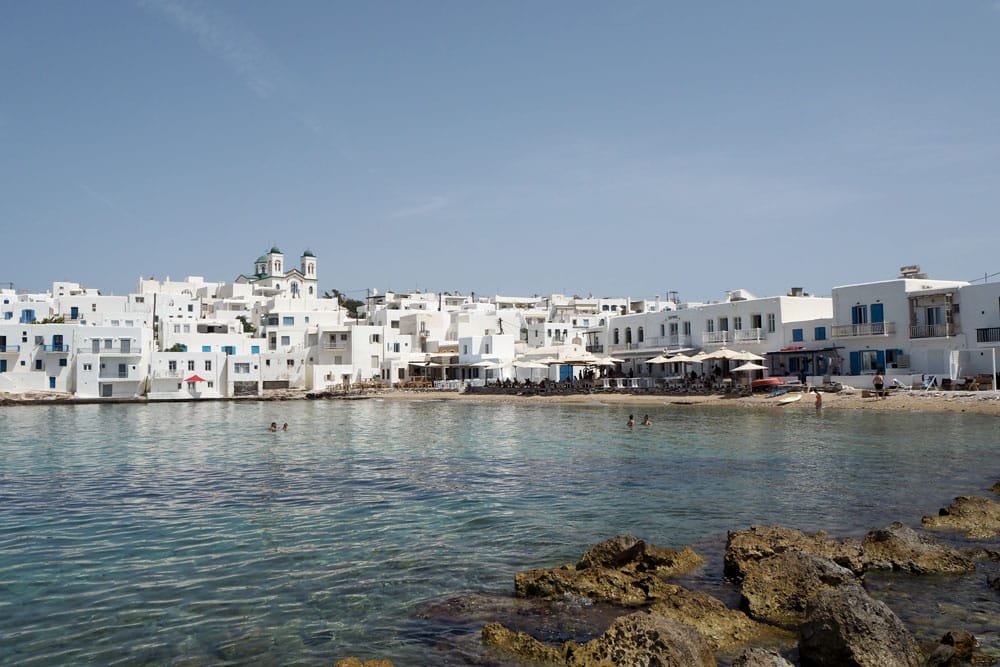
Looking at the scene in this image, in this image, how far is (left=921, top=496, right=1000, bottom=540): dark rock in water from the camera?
44.9 ft

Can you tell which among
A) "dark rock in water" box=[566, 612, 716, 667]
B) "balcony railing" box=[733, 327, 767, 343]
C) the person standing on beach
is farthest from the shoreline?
"dark rock in water" box=[566, 612, 716, 667]

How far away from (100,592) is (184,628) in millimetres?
2380

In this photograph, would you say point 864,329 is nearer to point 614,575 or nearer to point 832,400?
point 832,400

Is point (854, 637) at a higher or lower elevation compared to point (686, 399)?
lower

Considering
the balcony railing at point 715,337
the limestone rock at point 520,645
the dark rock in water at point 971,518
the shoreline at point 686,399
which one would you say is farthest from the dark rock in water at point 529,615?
the balcony railing at point 715,337

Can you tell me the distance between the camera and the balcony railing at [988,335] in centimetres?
4144

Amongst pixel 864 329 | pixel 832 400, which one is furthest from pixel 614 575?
pixel 864 329

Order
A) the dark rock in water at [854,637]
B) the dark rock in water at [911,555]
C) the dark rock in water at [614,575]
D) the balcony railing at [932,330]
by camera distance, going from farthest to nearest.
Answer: the balcony railing at [932,330]
the dark rock in water at [911,555]
the dark rock in water at [614,575]
the dark rock in water at [854,637]

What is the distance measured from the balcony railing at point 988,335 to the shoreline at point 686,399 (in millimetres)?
4919

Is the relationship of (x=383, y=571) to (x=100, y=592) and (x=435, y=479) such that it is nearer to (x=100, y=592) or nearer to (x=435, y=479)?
(x=100, y=592)

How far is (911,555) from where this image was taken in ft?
37.4

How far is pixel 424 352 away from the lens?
3371 inches

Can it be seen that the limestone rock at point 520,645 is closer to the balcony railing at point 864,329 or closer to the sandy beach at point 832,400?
the sandy beach at point 832,400

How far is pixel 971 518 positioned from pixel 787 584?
6.58 metres
